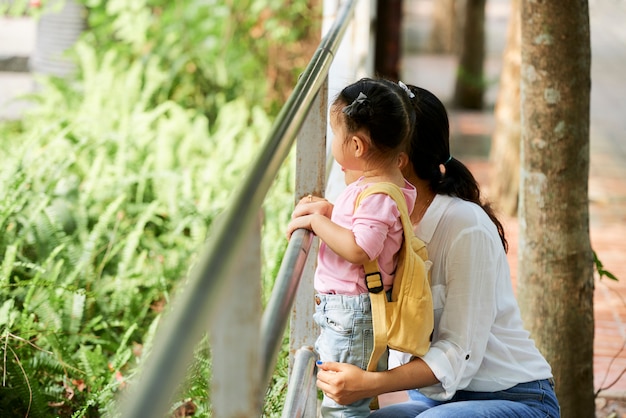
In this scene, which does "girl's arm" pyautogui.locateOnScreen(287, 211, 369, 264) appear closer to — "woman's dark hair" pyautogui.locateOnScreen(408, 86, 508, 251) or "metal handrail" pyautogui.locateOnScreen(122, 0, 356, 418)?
"woman's dark hair" pyautogui.locateOnScreen(408, 86, 508, 251)

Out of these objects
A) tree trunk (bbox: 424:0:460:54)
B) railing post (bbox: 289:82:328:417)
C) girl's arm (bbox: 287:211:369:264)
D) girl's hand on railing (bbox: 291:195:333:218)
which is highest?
tree trunk (bbox: 424:0:460:54)

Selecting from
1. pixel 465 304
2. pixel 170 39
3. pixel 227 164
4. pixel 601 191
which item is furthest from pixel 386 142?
pixel 170 39

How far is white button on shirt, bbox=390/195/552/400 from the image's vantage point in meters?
2.09

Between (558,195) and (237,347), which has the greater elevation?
(558,195)

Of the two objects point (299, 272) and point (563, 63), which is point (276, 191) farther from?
point (299, 272)

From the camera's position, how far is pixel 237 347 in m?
1.10

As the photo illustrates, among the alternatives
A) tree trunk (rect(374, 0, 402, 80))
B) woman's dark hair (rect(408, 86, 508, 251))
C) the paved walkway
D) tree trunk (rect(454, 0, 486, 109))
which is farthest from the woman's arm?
tree trunk (rect(454, 0, 486, 109))

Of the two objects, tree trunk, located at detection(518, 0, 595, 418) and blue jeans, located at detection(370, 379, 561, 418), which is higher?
tree trunk, located at detection(518, 0, 595, 418)

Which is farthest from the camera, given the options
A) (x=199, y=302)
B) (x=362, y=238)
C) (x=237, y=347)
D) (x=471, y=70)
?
(x=471, y=70)

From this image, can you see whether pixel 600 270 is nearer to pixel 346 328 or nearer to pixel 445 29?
pixel 346 328

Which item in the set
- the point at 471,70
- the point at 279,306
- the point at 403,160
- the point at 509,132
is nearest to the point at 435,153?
the point at 403,160

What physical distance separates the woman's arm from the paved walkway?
170 cm

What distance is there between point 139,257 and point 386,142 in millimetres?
3075

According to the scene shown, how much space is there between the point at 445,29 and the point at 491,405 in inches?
609
